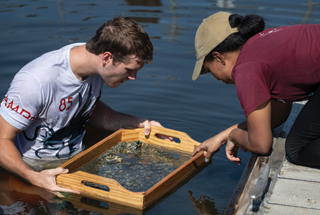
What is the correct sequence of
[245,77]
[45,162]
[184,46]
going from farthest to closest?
[184,46]
[45,162]
[245,77]

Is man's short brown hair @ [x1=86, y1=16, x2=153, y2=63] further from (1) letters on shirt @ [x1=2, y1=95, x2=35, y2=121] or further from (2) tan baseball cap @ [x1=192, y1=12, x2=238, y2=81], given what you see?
(1) letters on shirt @ [x1=2, y1=95, x2=35, y2=121]

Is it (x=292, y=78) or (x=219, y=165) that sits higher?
(x=292, y=78)

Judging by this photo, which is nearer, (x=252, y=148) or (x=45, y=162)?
(x=252, y=148)

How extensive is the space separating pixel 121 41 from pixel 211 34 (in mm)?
676

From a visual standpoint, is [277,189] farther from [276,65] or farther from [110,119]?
[110,119]

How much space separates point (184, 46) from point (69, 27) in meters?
2.33

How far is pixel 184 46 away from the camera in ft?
23.7

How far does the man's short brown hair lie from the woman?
1.43 ft

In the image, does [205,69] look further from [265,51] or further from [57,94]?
[57,94]

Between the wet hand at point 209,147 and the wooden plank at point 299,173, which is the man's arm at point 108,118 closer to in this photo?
the wet hand at point 209,147

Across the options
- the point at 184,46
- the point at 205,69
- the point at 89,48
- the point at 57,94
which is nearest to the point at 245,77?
the point at 205,69

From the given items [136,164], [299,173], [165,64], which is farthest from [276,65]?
[165,64]

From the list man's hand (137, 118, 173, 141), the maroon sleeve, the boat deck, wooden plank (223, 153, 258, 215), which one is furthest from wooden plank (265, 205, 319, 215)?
man's hand (137, 118, 173, 141)

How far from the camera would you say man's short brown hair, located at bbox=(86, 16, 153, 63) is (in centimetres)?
308
